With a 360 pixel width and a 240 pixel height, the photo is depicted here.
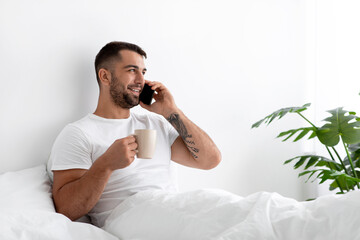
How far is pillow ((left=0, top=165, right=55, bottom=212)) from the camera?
1.31 meters

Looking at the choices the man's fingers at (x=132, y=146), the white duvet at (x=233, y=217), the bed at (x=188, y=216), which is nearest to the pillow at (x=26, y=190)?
the bed at (x=188, y=216)

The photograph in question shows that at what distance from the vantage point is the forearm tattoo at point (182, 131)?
1768 millimetres

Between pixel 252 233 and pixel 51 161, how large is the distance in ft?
3.06

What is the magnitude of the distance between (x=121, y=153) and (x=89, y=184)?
0.59 ft

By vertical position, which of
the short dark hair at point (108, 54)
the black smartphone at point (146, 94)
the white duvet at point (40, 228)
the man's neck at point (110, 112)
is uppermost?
the short dark hair at point (108, 54)

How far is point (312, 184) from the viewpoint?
8.87 ft

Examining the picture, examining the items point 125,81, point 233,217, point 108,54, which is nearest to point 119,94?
point 125,81

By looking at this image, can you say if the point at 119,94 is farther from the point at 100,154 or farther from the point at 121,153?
the point at 121,153

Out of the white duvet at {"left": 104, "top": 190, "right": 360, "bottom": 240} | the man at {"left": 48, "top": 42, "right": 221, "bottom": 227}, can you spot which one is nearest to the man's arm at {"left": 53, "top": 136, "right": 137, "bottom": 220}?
the man at {"left": 48, "top": 42, "right": 221, "bottom": 227}

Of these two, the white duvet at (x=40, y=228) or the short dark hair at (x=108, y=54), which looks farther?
the short dark hair at (x=108, y=54)

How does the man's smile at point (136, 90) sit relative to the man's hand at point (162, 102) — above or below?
above

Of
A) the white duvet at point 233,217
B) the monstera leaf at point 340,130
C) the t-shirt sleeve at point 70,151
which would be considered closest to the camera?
the white duvet at point 233,217

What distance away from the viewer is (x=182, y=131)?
1776 mm

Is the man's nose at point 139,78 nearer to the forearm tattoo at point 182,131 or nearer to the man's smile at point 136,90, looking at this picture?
the man's smile at point 136,90
